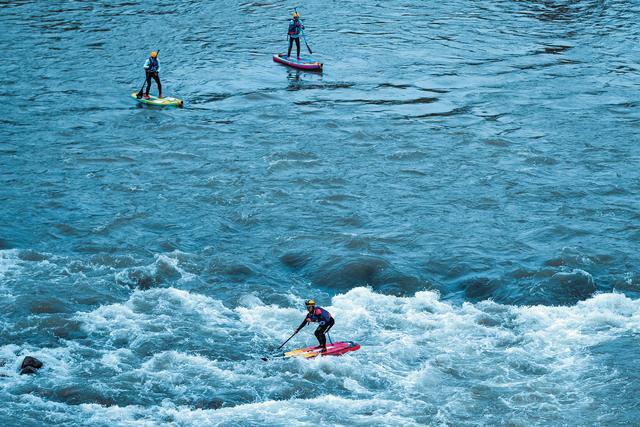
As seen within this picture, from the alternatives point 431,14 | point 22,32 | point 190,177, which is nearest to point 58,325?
point 190,177

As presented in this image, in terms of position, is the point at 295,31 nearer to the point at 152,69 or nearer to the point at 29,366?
the point at 152,69

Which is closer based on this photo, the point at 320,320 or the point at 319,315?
the point at 319,315

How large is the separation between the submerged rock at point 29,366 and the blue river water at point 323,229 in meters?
0.20

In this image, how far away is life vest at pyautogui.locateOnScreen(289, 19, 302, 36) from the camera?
43.9m

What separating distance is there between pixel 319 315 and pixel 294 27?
2436cm

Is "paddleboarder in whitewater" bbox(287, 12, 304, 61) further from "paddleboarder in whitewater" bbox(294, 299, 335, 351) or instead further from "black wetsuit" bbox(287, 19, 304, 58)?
"paddleboarder in whitewater" bbox(294, 299, 335, 351)

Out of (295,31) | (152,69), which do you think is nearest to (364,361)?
(152,69)

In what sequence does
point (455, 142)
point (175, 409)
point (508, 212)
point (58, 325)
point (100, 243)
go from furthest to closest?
point (455, 142) → point (508, 212) → point (100, 243) → point (58, 325) → point (175, 409)

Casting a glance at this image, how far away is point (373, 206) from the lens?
30.5m

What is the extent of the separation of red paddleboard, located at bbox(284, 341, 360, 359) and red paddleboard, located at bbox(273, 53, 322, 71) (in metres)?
22.9

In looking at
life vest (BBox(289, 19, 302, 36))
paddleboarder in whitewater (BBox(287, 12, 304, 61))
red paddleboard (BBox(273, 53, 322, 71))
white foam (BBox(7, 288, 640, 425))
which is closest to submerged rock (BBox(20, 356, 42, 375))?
white foam (BBox(7, 288, 640, 425))

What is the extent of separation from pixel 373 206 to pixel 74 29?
84.3 ft

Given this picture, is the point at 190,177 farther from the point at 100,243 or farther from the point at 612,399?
the point at 612,399

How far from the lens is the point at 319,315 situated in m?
22.4
